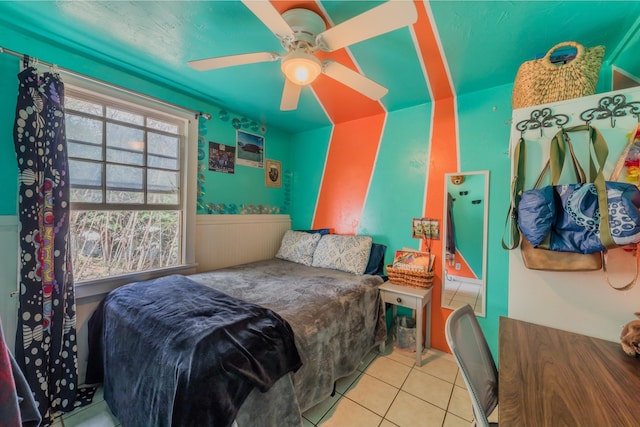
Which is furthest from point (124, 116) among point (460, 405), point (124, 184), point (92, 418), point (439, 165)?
point (460, 405)

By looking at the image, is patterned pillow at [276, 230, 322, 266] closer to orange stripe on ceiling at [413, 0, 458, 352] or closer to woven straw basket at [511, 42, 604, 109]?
orange stripe on ceiling at [413, 0, 458, 352]

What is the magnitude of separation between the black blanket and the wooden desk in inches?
37.6

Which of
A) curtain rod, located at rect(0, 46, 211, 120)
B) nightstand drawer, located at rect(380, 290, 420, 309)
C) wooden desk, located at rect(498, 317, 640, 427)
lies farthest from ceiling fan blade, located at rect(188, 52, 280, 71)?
nightstand drawer, located at rect(380, 290, 420, 309)

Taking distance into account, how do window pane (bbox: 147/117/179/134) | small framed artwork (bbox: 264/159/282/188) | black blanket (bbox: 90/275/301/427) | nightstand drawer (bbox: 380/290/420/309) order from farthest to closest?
1. small framed artwork (bbox: 264/159/282/188)
2. window pane (bbox: 147/117/179/134)
3. nightstand drawer (bbox: 380/290/420/309)
4. black blanket (bbox: 90/275/301/427)

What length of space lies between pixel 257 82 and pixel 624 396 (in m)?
2.55

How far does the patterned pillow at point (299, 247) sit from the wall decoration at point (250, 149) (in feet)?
3.20

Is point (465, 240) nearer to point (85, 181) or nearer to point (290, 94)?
point (290, 94)

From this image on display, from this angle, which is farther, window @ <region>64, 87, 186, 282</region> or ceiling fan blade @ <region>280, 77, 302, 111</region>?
window @ <region>64, 87, 186, 282</region>

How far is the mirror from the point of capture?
208 centimetres

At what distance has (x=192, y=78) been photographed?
2.04 metres

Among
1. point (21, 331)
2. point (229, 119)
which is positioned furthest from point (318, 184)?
point (21, 331)

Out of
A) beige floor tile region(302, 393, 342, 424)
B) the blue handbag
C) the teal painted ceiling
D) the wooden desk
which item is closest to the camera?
the wooden desk

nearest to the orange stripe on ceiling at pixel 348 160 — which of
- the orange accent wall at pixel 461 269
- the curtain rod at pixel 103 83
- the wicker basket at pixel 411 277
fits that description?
the wicker basket at pixel 411 277

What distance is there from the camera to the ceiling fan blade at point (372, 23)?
0.96m
